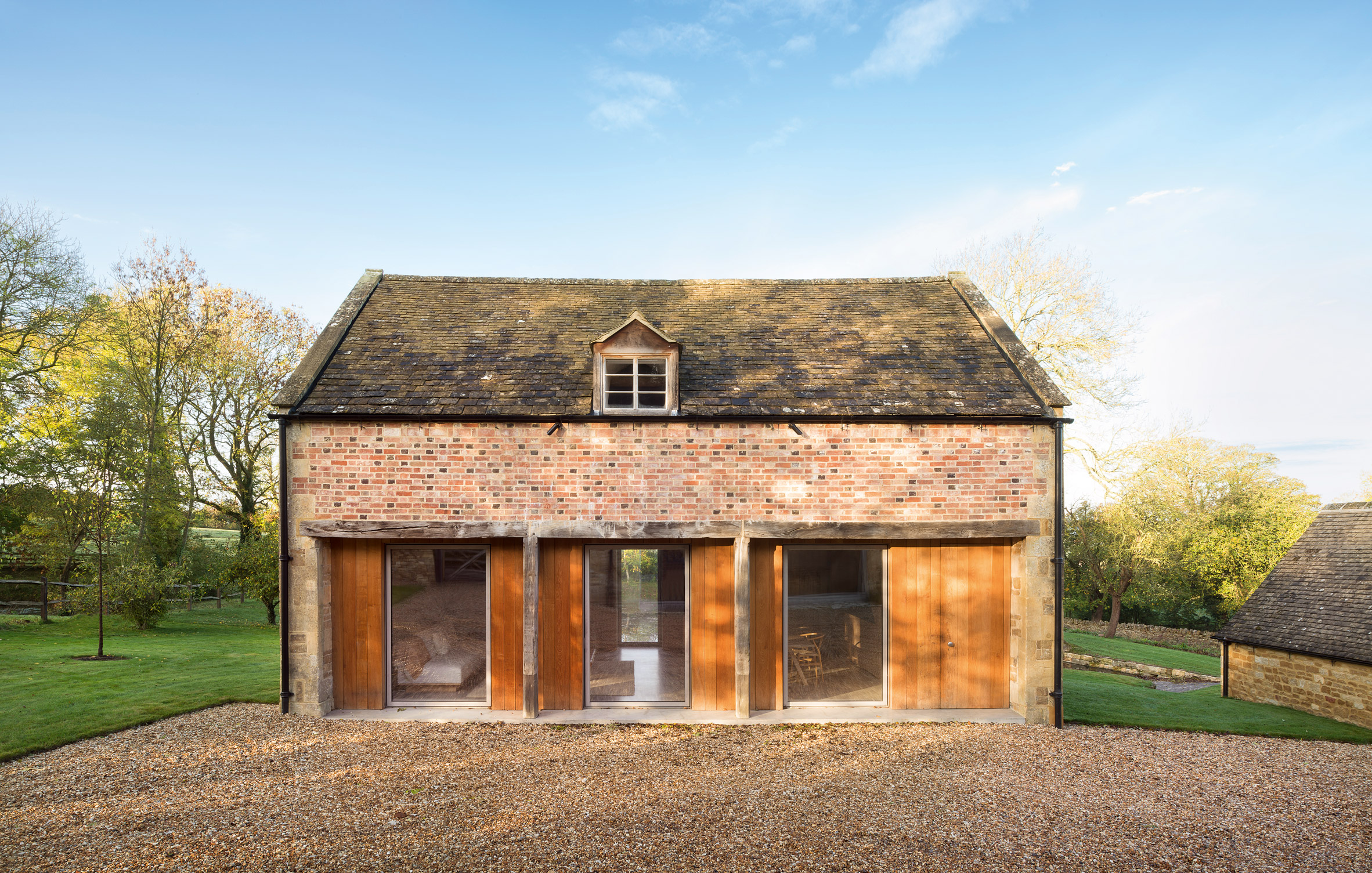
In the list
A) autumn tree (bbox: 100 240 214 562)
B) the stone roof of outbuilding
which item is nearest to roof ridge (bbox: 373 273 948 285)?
the stone roof of outbuilding

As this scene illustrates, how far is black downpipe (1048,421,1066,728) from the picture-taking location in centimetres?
906

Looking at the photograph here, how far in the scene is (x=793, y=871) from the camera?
17.1 feet

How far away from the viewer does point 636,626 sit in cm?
957

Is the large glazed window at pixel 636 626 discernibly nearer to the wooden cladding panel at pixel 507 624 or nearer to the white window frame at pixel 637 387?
the wooden cladding panel at pixel 507 624

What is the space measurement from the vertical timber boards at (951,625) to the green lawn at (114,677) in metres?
10.4

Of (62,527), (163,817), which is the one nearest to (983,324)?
(163,817)

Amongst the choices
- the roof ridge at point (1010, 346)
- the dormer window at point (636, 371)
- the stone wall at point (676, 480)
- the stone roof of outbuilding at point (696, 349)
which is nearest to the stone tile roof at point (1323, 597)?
the roof ridge at point (1010, 346)

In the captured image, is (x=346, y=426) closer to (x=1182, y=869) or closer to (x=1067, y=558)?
(x=1182, y=869)

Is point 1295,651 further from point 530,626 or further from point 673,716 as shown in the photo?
point 530,626

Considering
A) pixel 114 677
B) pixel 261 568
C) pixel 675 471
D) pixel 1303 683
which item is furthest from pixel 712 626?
pixel 261 568

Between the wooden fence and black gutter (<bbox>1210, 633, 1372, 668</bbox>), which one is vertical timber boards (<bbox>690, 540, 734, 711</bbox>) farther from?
the wooden fence

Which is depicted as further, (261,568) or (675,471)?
(261,568)

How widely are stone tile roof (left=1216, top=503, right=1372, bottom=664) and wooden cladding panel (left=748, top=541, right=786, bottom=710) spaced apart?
10.7 m

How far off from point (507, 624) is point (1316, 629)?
15743 mm
